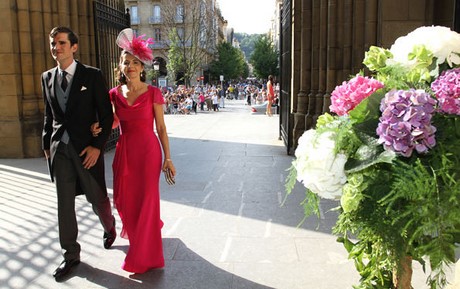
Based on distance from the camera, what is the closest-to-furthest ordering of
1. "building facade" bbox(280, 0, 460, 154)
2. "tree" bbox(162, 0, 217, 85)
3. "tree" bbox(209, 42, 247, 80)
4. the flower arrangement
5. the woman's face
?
the flower arrangement, the woman's face, "building facade" bbox(280, 0, 460, 154), "tree" bbox(162, 0, 217, 85), "tree" bbox(209, 42, 247, 80)

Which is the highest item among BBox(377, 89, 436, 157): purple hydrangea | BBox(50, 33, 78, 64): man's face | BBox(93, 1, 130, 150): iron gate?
BBox(93, 1, 130, 150): iron gate

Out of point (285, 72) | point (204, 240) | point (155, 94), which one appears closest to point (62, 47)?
point (155, 94)

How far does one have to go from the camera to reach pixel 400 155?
1913 millimetres

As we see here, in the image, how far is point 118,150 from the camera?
4.37 meters

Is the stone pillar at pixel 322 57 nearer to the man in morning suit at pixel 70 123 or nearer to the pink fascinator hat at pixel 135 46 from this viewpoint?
the pink fascinator hat at pixel 135 46

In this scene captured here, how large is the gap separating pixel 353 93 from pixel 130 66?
257cm

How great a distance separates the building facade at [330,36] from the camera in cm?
744

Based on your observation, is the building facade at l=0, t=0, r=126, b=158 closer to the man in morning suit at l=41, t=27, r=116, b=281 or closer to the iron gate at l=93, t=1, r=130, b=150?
the iron gate at l=93, t=1, r=130, b=150

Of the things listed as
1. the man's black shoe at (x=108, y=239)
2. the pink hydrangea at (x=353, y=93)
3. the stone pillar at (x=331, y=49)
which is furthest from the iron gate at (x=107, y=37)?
the pink hydrangea at (x=353, y=93)

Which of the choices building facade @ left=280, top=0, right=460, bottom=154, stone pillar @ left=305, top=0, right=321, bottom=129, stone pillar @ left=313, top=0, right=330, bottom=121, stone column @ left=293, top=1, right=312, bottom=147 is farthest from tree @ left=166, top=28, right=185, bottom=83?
stone pillar @ left=313, top=0, right=330, bottom=121

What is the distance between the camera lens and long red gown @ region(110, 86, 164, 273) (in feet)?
13.6

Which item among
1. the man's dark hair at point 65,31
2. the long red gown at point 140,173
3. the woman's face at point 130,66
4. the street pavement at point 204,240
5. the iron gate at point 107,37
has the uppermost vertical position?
the iron gate at point 107,37

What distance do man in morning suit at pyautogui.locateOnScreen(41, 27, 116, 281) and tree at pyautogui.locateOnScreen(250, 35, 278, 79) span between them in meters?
64.6

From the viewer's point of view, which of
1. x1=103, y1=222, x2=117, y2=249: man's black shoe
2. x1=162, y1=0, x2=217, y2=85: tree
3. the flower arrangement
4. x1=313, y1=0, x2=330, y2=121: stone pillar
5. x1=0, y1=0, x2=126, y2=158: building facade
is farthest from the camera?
x1=162, y1=0, x2=217, y2=85: tree
